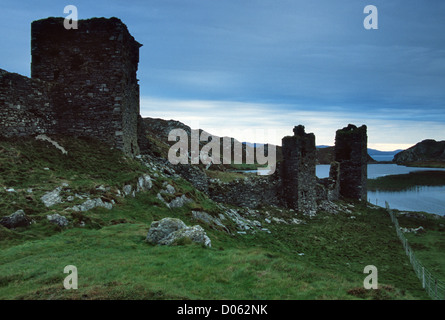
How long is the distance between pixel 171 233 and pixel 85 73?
15379 millimetres

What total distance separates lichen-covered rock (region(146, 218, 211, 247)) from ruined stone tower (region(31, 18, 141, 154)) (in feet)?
35.0

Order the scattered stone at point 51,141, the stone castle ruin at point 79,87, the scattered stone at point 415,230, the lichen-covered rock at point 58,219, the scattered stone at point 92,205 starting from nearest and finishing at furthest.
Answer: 1. the lichen-covered rock at point 58,219
2. the scattered stone at point 92,205
3. the stone castle ruin at point 79,87
4. the scattered stone at point 51,141
5. the scattered stone at point 415,230

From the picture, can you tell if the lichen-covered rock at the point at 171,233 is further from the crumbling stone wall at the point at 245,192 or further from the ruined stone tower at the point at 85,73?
the crumbling stone wall at the point at 245,192

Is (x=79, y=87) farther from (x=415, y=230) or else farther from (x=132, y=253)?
(x=415, y=230)

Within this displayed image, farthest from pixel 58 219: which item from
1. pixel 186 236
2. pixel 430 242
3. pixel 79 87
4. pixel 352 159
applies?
pixel 352 159

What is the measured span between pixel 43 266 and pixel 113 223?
4.61m

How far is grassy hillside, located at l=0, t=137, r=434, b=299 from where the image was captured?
25.1 ft

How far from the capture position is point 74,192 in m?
14.6

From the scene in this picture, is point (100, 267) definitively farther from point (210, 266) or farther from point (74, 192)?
point (74, 192)

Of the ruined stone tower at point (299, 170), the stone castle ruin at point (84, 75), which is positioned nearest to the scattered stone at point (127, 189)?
the stone castle ruin at point (84, 75)

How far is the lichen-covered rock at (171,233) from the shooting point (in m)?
11.7

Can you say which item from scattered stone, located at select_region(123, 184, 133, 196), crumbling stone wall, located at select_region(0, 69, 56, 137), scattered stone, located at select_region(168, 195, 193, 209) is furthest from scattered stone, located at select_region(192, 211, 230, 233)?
crumbling stone wall, located at select_region(0, 69, 56, 137)

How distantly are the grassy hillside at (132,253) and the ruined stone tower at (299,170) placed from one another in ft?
28.3
